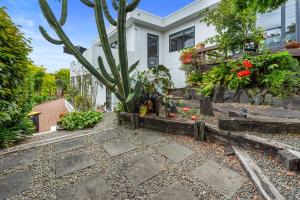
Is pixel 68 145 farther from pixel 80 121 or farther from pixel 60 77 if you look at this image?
pixel 60 77

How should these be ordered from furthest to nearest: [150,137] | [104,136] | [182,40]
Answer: [182,40] → [104,136] → [150,137]

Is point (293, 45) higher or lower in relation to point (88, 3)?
lower

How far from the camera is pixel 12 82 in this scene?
10.5ft

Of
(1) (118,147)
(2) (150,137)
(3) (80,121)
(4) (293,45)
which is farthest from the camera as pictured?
(3) (80,121)

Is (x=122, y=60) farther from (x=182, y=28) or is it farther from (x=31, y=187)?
(x=182, y=28)

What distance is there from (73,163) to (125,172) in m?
0.74

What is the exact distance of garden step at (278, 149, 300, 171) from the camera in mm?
1561

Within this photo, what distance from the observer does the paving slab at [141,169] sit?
175 centimetres

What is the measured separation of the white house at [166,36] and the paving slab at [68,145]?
15.2ft

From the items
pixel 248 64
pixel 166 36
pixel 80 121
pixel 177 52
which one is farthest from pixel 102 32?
pixel 166 36

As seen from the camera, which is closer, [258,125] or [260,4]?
[258,125]

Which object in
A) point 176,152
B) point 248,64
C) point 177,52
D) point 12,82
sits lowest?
point 176,152

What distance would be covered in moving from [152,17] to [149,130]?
311 inches

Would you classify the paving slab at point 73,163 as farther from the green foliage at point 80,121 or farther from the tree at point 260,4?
the tree at point 260,4
